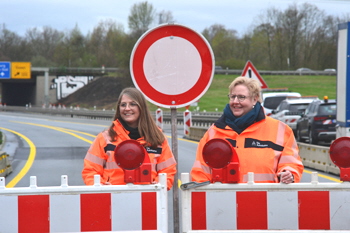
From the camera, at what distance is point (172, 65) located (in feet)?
16.1

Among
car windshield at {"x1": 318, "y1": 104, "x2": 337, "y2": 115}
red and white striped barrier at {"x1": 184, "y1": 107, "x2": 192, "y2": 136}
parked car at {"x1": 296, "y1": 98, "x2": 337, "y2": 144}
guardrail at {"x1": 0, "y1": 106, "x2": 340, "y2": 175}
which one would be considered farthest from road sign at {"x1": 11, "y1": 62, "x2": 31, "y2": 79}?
car windshield at {"x1": 318, "y1": 104, "x2": 337, "y2": 115}

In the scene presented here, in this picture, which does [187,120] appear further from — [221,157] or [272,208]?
[221,157]

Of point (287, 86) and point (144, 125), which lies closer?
point (144, 125)

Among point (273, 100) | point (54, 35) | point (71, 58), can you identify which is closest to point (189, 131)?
point (273, 100)

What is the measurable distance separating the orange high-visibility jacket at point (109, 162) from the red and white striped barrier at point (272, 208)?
97 cm

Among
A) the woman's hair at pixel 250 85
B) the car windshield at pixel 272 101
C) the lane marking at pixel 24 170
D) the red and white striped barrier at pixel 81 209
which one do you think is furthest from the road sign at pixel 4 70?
the red and white striped barrier at pixel 81 209

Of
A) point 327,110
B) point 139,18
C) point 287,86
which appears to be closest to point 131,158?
point 327,110

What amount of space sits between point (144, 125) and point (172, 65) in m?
0.54

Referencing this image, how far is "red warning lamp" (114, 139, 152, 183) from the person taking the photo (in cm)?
384

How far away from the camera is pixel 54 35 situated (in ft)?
453

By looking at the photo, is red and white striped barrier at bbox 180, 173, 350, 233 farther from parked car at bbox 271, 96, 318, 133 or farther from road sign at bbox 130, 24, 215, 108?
Answer: parked car at bbox 271, 96, 318, 133

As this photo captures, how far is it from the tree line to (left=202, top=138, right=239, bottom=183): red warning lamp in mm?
83925

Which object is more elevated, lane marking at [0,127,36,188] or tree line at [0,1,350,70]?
tree line at [0,1,350,70]

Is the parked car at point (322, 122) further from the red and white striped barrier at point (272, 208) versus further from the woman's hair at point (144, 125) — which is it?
the red and white striped barrier at point (272, 208)
